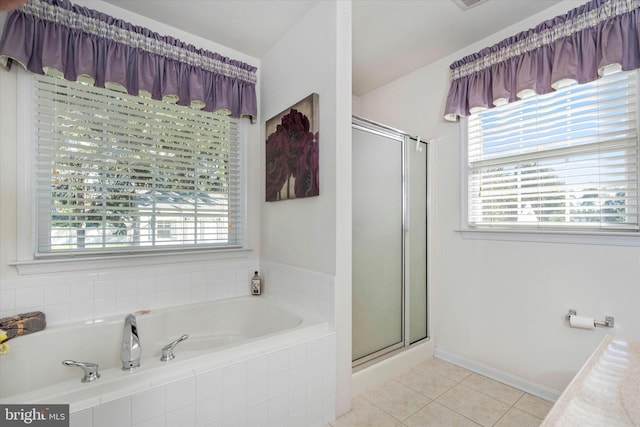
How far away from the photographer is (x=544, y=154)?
1.99 meters

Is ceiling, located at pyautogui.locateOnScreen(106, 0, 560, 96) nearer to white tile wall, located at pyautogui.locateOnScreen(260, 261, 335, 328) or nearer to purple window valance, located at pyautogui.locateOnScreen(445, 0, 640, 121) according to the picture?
purple window valance, located at pyautogui.locateOnScreen(445, 0, 640, 121)

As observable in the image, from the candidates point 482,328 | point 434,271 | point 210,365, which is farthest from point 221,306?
point 482,328

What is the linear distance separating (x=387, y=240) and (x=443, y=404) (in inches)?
43.8

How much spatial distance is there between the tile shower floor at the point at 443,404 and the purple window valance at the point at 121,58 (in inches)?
→ 90.1

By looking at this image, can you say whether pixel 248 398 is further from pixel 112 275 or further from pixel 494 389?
pixel 494 389

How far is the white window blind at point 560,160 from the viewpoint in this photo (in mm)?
1696

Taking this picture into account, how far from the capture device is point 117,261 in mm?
1947

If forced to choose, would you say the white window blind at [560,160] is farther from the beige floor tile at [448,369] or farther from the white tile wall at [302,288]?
the white tile wall at [302,288]

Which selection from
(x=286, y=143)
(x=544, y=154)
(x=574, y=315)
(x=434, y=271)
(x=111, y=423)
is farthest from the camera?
(x=434, y=271)

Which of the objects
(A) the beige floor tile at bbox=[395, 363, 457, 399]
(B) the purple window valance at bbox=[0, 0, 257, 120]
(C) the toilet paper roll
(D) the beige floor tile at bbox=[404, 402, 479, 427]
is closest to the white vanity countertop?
(C) the toilet paper roll

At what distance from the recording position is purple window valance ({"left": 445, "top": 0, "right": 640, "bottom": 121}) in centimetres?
163

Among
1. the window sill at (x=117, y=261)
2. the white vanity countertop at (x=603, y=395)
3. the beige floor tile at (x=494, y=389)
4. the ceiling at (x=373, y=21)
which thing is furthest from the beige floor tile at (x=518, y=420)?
the ceiling at (x=373, y=21)

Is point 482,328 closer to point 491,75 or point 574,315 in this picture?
point 574,315

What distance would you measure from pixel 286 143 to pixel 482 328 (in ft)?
6.72
